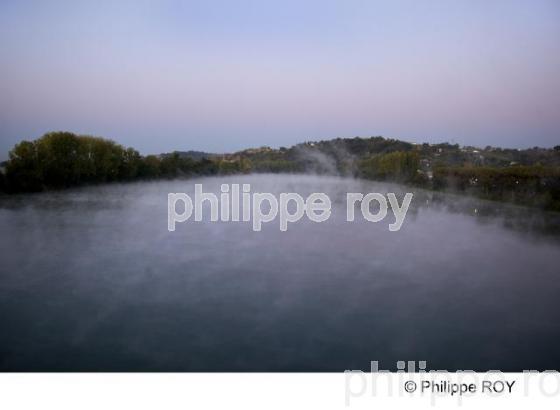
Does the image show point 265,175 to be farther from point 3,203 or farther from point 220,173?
point 3,203

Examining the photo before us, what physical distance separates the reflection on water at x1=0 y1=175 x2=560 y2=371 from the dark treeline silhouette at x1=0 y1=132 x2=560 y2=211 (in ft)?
2.40

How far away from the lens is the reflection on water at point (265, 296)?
8.57 feet

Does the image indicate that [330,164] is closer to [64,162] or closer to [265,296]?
[64,162]

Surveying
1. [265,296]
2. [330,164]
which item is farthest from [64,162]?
[330,164]

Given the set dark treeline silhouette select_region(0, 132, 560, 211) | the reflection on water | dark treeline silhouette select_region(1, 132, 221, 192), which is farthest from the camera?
dark treeline silhouette select_region(0, 132, 560, 211)

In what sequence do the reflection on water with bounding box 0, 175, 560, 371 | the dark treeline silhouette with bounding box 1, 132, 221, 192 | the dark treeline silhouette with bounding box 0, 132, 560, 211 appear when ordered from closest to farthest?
the reflection on water with bounding box 0, 175, 560, 371
the dark treeline silhouette with bounding box 1, 132, 221, 192
the dark treeline silhouette with bounding box 0, 132, 560, 211

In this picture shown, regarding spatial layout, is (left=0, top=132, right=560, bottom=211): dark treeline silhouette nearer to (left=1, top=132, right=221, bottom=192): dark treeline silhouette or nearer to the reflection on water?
(left=1, top=132, right=221, bottom=192): dark treeline silhouette

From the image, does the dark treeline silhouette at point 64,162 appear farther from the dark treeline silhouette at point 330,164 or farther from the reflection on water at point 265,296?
the reflection on water at point 265,296

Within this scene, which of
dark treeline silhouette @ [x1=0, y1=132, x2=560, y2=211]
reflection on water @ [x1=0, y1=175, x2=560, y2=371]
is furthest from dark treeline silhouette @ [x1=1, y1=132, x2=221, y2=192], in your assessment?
reflection on water @ [x1=0, y1=175, x2=560, y2=371]

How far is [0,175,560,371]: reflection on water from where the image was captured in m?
2.61

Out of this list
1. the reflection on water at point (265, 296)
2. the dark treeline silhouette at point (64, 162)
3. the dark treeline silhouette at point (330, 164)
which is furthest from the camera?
the dark treeline silhouette at point (330, 164)

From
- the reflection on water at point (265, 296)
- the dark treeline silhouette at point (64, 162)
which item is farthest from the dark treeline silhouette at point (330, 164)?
the reflection on water at point (265, 296)

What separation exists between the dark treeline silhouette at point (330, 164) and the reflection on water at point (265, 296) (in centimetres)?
73

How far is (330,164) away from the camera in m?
13.8
